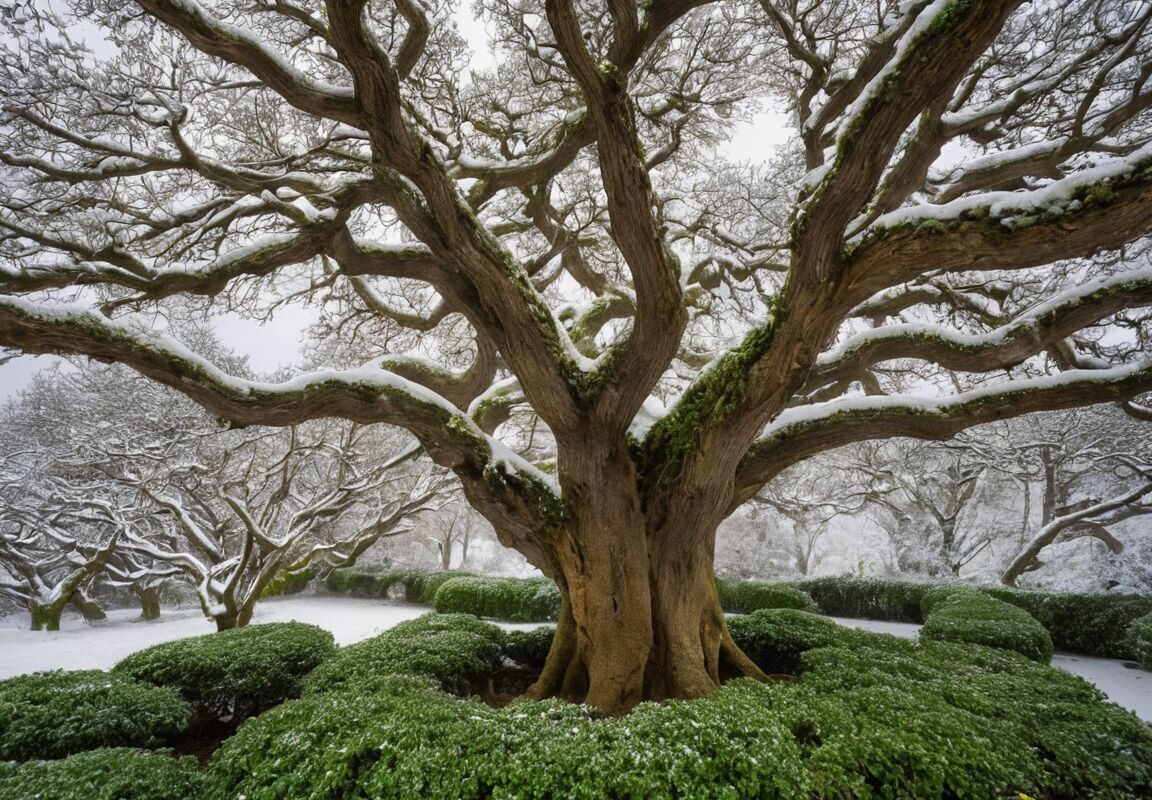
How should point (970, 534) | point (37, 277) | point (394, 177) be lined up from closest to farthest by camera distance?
point (37, 277)
point (394, 177)
point (970, 534)

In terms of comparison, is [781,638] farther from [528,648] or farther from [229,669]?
[229,669]

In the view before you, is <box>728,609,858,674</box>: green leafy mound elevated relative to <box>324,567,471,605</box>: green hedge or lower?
elevated

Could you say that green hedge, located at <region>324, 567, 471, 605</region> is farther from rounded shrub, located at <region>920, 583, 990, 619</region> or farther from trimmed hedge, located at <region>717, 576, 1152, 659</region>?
rounded shrub, located at <region>920, 583, 990, 619</region>

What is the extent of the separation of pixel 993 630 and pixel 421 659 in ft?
24.4

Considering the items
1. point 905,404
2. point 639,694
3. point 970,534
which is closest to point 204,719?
point 639,694

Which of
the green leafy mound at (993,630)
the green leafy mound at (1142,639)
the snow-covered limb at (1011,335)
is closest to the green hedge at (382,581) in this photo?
the green leafy mound at (993,630)

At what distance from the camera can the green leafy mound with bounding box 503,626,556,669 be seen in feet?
21.8

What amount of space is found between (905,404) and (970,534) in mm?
19364

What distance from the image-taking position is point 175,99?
4570mm

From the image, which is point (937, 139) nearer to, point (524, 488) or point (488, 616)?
point (524, 488)

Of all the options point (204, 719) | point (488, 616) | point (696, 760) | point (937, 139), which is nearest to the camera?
point (696, 760)

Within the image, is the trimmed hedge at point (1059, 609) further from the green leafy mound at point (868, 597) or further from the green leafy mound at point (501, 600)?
the green leafy mound at point (501, 600)

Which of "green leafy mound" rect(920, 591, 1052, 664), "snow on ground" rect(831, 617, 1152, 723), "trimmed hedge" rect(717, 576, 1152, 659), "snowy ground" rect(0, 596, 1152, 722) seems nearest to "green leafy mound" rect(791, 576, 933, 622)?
"trimmed hedge" rect(717, 576, 1152, 659)

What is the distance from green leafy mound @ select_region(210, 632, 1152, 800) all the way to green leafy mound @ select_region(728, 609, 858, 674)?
7.11 feet
